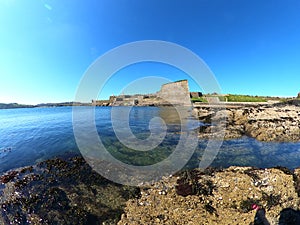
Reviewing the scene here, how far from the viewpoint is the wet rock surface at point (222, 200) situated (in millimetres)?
5184

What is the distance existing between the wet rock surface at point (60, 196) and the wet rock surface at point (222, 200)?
90 cm

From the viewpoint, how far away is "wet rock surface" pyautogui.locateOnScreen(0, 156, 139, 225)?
5734 mm

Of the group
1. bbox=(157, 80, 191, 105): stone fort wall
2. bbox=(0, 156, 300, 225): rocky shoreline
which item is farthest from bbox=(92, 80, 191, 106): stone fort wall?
bbox=(0, 156, 300, 225): rocky shoreline

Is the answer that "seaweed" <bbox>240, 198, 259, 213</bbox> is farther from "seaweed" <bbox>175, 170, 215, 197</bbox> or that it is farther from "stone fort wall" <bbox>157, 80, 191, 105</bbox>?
"stone fort wall" <bbox>157, 80, 191, 105</bbox>

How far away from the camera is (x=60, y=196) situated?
22.7 feet

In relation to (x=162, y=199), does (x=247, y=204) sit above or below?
above

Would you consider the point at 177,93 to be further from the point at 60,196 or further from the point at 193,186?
the point at 60,196

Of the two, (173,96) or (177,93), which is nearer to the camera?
(177,93)

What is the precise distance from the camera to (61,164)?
10.1m

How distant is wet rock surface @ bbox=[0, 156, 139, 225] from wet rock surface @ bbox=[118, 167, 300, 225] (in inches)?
35.3

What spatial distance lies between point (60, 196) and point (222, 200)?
6.87 metres

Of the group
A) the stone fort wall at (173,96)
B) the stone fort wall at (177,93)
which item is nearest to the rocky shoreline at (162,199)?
the stone fort wall at (173,96)

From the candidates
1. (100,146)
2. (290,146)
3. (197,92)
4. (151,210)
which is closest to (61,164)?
(100,146)

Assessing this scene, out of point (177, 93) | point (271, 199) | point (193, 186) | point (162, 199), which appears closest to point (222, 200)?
point (193, 186)
